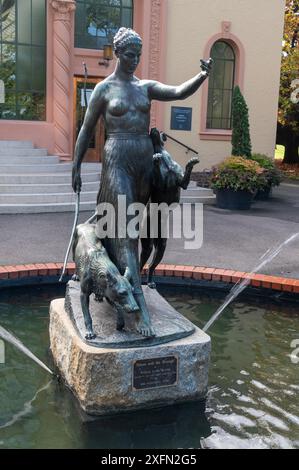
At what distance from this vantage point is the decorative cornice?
13.9 metres

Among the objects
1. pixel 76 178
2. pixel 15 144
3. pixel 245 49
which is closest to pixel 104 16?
pixel 245 49

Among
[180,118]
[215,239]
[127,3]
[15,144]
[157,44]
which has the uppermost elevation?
[127,3]

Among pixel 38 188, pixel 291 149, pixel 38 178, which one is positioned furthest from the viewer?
pixel 291 149

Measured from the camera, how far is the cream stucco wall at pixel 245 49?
1543cm

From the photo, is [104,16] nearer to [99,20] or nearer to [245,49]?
[99,20]

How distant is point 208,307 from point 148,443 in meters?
2.82

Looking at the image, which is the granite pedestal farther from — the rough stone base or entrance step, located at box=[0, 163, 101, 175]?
entrance step, located at box=[0, 163, 101, 175]

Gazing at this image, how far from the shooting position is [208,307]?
6.28 meters

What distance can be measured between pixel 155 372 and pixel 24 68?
12.5 m

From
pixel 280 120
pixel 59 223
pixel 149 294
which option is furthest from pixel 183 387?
pixel 280 120

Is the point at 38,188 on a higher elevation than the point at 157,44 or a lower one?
lower

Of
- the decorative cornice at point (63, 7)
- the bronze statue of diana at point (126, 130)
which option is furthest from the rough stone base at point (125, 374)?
the decorative cornice at point (63, 7)

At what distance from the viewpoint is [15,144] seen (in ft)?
46.5
